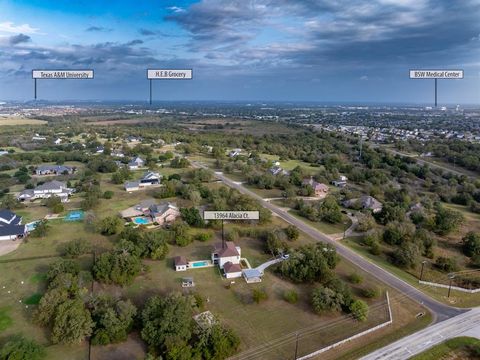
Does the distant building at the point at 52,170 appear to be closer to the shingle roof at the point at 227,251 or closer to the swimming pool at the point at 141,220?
the swimming pool at the point at 141,220

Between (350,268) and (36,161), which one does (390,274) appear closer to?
(350,268)

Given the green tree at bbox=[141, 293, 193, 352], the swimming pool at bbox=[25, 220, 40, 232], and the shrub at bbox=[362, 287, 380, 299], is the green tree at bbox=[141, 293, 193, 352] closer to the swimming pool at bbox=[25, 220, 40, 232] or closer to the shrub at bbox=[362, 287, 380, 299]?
the shrub at bbox=[362, 287, 380, 299]

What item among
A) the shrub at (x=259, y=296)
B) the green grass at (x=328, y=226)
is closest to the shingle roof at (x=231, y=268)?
the shrub at (x=259, y=296)

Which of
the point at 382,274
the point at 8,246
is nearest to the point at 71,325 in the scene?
the point at 8,246

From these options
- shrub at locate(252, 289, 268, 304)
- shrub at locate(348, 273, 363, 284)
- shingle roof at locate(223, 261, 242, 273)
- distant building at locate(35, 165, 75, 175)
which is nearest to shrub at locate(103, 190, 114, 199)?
distant building at locate(35, 165, 75, 175)

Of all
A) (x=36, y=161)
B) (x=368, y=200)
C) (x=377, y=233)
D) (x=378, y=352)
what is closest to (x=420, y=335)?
(x=378, y=352)
